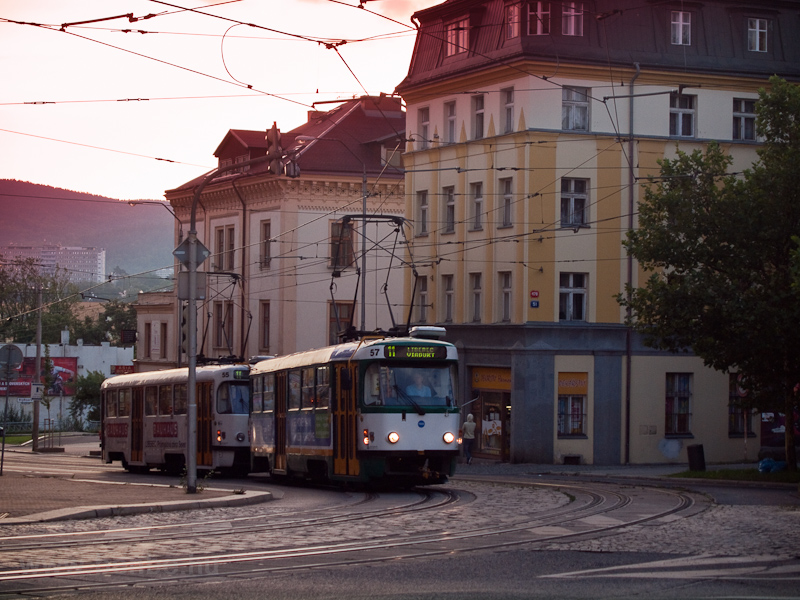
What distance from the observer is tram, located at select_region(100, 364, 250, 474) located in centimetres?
2961

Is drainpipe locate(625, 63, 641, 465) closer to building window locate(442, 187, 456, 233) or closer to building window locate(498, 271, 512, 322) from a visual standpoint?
building window locate(498, 271, 512, 322)

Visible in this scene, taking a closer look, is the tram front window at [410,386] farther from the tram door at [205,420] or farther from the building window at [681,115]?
the building window at [681,115]

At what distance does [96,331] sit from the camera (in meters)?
135

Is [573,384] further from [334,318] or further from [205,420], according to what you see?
[334,318]

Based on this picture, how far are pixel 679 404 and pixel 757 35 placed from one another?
12.5 m

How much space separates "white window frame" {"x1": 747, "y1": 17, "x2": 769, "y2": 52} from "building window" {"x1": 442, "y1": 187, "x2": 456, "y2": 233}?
10987 mm

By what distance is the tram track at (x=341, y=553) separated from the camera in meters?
10.8

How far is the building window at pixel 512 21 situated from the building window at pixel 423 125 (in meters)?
5.86

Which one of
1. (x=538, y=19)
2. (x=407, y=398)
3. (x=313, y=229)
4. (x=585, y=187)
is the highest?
(x=538, y=19)

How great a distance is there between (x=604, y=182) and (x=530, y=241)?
121 inches

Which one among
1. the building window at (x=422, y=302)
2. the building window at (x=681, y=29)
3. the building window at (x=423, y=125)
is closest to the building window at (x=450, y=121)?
the building window at (x=423, y=125)

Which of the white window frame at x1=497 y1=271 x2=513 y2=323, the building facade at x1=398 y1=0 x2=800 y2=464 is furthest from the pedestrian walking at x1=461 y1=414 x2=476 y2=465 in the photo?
the white window frame at x1=497 y1=271 x2=513 y2=323

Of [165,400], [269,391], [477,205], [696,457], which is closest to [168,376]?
[165,400]

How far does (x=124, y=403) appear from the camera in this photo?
36719 millimetres
